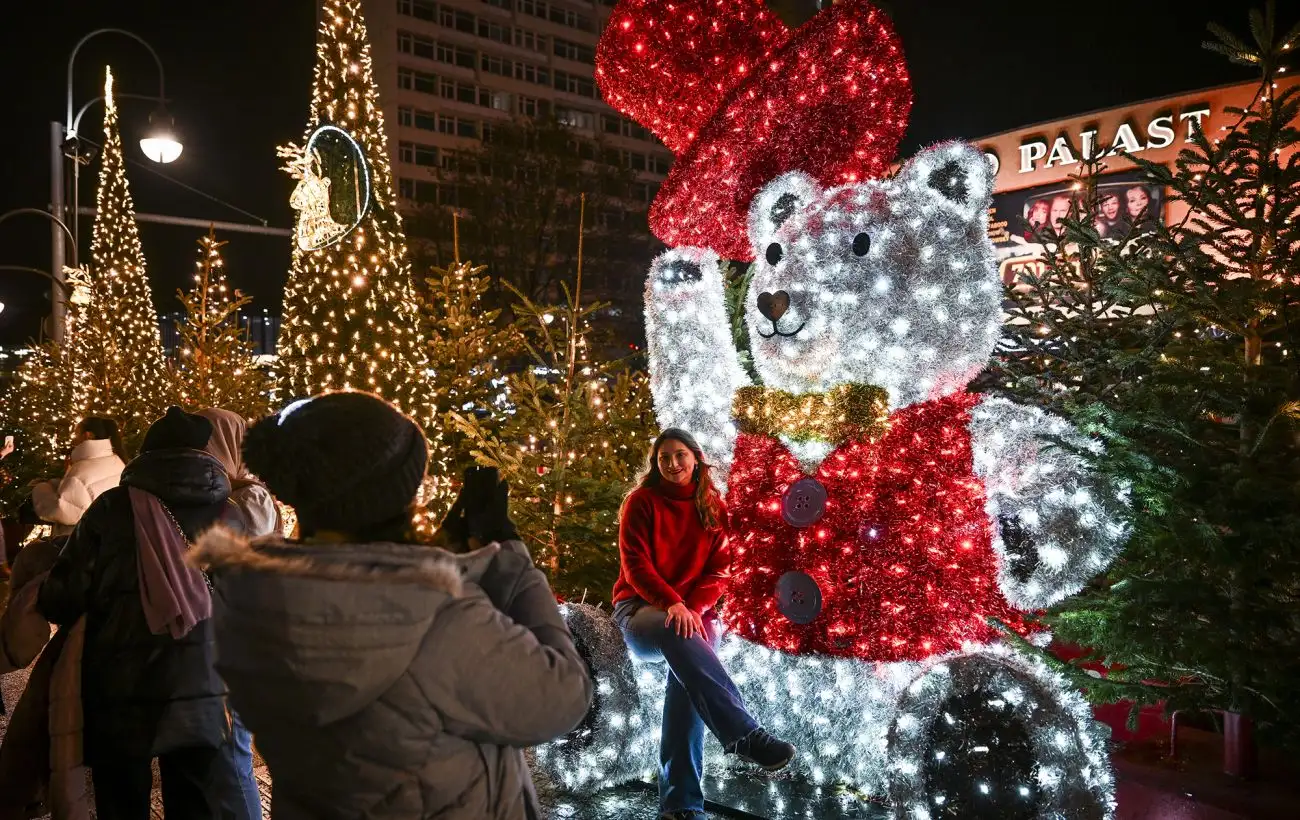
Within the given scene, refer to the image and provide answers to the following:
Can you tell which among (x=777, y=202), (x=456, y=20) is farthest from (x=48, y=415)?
(x=456, y=20)

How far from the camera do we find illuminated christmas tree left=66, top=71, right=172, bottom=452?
42.6 feet

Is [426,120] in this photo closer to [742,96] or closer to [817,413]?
[742,96]

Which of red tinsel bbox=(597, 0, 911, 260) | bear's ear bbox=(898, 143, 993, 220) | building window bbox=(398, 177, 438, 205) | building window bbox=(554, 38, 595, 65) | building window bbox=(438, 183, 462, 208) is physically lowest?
bear's ear bbox=(898, 143, 993, 220)

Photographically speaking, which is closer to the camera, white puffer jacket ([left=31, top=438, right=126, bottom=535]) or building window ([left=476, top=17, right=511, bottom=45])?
white puffer jacket ([left=31, top=438, right=126, bottom=535])

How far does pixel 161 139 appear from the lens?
1216cm

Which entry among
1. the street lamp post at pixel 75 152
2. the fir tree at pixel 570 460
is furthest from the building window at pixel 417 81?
the fir tree at pixel 570 460

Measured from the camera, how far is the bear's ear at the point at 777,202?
5.05 meters

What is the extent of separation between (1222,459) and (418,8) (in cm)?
5650

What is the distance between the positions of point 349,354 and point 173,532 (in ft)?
17.5

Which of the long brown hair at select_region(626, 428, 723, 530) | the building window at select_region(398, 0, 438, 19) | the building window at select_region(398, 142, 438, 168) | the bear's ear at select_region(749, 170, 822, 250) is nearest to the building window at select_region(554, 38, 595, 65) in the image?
the building window at select_region(398, 0, 438, 19)

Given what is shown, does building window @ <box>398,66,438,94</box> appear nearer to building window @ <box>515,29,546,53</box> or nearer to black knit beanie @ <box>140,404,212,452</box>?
building window @ <box>515,29,546,53</box>

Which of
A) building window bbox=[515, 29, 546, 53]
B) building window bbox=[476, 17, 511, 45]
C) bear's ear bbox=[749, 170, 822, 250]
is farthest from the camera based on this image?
building window bbox=[515, 29, 546, 53]

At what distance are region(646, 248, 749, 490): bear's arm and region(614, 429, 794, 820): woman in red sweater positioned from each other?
550 mm

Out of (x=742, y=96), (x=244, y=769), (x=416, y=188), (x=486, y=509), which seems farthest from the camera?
(x=416, y=188)
